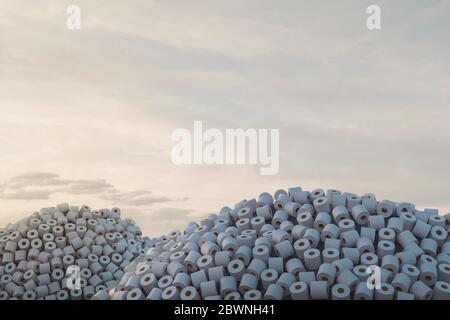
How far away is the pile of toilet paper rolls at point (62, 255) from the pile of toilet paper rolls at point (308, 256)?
5946 millimetres

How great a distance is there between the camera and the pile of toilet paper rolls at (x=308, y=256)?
11125mm

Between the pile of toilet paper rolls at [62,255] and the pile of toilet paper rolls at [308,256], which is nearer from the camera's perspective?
the pile of toilet paper rolls at [308,256]

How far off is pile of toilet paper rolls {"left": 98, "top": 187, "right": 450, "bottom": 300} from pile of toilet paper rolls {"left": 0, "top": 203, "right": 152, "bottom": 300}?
5946mm

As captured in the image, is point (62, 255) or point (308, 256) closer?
point (308, 256)

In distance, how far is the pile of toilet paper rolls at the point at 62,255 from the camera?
60.7ft

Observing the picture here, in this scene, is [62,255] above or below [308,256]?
below

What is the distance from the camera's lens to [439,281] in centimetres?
1149

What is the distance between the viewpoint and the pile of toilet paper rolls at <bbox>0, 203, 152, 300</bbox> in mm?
18516

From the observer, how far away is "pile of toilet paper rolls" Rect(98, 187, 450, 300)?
438 inches

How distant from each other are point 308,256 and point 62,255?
10175 mm

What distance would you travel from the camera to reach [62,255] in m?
18.9

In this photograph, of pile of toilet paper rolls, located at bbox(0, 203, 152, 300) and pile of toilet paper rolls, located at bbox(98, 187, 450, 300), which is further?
pile of toilet paper rolls, located at bbox(0, 203, 152, 300)
